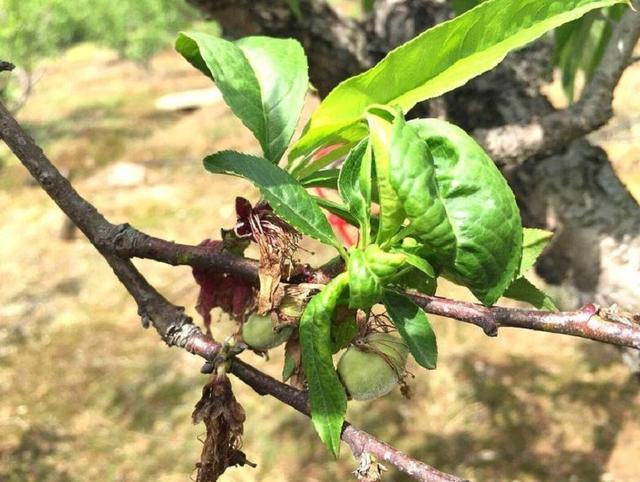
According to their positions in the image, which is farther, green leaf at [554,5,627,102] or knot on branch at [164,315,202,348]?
green leaf at [554,5,627,102]

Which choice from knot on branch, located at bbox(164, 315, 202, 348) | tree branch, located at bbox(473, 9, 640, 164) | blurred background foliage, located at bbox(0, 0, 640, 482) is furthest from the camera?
blurred background foliage, located at bbox(0, 0, 640, 482)

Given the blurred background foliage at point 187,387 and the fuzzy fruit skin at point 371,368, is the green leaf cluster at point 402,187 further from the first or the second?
the blurred background foliage at point 187,387

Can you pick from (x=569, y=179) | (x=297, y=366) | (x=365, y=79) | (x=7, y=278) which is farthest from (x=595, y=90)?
(x=7, y=278)

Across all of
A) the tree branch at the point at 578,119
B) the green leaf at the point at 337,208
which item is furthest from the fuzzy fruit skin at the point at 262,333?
the tree branch at the point at 578,119

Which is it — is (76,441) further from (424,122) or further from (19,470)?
(424,122)

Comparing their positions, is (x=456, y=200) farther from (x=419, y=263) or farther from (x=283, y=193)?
(x=283, y=193)

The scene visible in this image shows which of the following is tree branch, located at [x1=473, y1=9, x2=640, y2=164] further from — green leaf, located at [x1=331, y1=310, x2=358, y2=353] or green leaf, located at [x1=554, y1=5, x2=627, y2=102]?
green leaf, located at [x1=331, y1=310, x2=358, y2=353]

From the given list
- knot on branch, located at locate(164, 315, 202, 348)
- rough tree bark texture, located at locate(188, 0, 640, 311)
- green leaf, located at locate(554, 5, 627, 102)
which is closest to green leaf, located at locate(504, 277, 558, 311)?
knot on branch, located at locate(164, 315, 202, 348)
